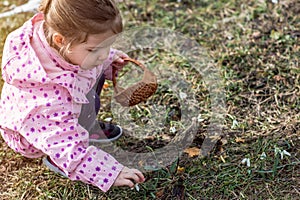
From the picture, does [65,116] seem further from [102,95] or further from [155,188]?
[102,95]

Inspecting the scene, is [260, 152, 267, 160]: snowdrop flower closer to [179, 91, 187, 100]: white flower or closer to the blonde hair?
[179, 91, 187, 100]: white flower

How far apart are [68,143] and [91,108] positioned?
1.24 ft

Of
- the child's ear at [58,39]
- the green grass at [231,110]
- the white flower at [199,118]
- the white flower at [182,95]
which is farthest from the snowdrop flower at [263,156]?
the child's ear at [58,39]

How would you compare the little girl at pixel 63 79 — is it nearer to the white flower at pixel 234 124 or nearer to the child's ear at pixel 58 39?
the child's ear at pixel 58 39

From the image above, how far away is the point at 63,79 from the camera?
81.0 inches

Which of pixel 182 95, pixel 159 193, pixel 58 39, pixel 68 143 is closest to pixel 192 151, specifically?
pixel 159 193

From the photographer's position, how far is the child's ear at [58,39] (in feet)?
6.57

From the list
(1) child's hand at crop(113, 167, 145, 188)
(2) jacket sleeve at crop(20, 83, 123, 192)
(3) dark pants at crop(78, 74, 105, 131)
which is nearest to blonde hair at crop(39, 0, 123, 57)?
(2) jacket sleeve at crop(20, 83, 123, 192)

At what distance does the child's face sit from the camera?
200cm

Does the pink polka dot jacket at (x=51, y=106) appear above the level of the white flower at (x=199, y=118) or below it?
above

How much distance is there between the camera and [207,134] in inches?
102

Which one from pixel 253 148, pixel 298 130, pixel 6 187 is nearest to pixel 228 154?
pixel 253 148

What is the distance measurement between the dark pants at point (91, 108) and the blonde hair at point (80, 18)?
0.37 meters

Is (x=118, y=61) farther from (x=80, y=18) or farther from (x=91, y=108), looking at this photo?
(x=80, y=18)
